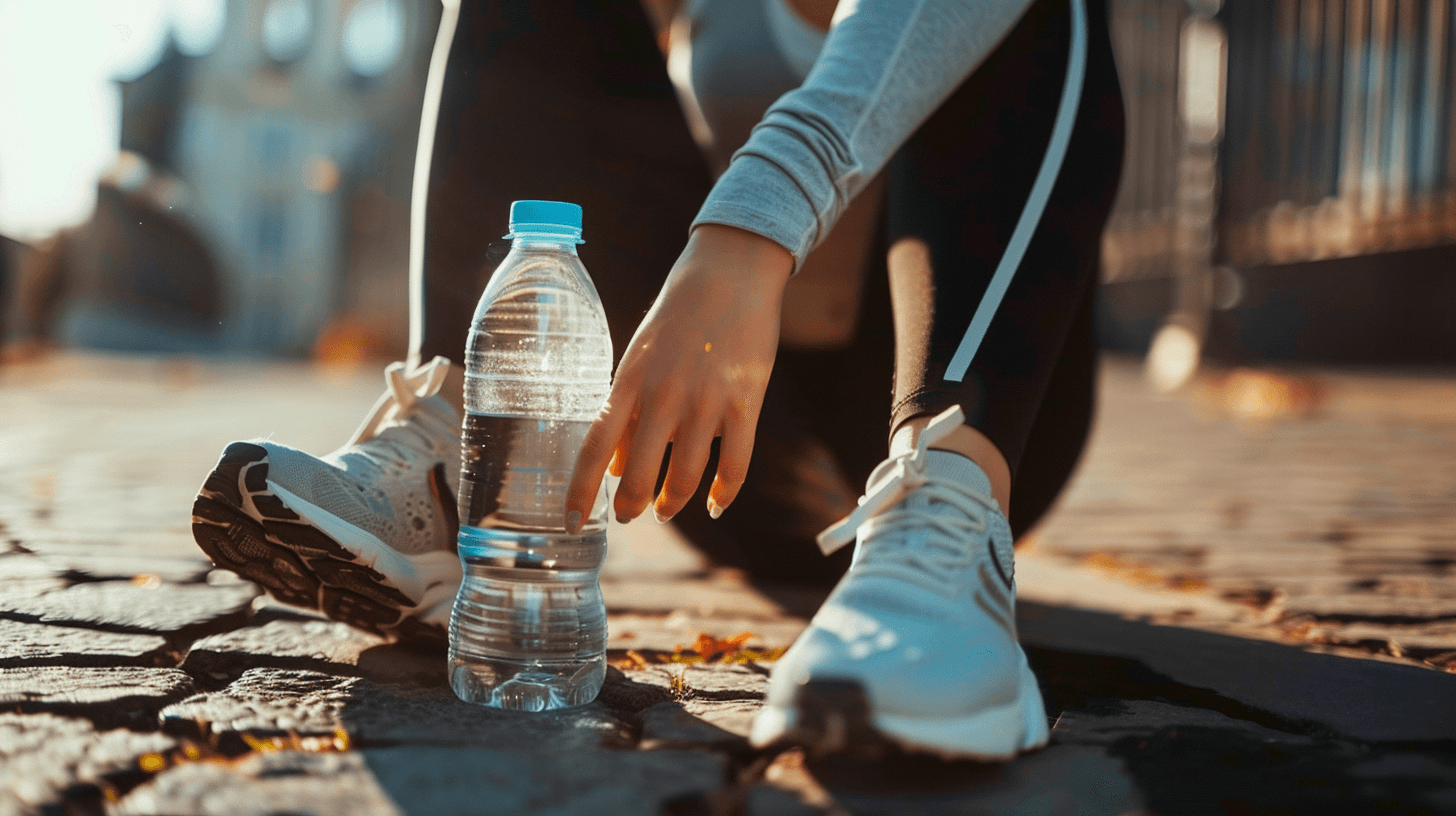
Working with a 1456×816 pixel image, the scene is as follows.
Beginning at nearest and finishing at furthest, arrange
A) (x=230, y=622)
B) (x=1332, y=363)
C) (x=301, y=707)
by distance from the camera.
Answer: (x=301, y=707)
(x=230, y=622)
(x=1332, y=363)

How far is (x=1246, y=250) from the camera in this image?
1008 cm

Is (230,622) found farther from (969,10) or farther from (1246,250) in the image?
(1246,250)

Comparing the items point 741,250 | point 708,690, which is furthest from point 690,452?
point 708,690

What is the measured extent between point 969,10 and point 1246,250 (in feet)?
32.6

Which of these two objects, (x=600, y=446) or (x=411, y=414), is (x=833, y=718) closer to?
(x=600, y=446)

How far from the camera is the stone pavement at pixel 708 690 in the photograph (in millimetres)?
911

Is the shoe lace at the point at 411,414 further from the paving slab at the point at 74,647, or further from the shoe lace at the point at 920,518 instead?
the shoe lace at the point at 920,518

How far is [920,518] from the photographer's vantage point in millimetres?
1044

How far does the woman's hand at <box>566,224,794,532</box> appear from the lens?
39.7 inches

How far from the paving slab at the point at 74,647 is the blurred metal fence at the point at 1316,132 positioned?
29.2 ft

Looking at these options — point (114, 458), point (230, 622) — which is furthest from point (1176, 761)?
point (114, 458)

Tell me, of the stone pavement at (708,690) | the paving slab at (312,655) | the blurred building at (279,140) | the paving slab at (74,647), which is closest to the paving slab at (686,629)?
the stone pavement at (708,690)

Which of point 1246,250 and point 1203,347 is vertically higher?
point 1246,250

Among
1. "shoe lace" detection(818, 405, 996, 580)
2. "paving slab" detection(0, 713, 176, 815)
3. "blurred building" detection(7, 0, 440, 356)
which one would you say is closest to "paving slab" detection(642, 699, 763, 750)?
"shoe lace" detection(818, 405, 996, 580)
